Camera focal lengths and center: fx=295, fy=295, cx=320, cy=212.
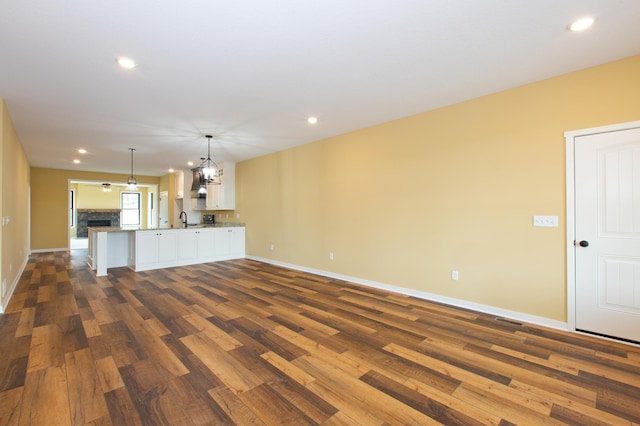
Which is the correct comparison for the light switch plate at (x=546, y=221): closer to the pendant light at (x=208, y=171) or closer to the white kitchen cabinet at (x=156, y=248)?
the pendant light at (x=208, y=171)

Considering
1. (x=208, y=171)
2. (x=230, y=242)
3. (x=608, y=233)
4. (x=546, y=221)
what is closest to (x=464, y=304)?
(x=546, y=221)

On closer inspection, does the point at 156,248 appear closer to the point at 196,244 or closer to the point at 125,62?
the point at 196,244

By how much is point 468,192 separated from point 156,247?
5917mm

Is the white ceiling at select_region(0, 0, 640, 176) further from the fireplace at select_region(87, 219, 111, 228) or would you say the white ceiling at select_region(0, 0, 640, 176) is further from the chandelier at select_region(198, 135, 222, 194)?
the fireplace at select_region(87, 219, 111, 228)

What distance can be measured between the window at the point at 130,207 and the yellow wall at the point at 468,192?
1191cm

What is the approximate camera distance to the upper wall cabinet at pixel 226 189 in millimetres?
7844

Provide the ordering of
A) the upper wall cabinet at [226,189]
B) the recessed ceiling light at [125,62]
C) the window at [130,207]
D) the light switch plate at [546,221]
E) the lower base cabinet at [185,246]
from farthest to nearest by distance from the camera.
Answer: the window at [130,207], the upper wall cabinet at [226,189], the lower base cabinet at [185,246], the light switch plate at [546,221], the recessed ceiling light at [125,62]

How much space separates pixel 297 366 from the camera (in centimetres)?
234

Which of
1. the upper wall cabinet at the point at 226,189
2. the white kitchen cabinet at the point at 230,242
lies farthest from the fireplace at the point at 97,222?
the white kitchen cabinet at the point at 230,242

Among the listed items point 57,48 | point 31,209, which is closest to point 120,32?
point 57,48

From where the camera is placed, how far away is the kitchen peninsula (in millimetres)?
5922

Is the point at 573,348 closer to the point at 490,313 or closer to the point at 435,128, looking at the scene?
the point at 490,313

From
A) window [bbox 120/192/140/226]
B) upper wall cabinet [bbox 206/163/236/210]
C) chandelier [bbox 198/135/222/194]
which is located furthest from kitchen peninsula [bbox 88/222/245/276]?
window [bbox 120/192/140/226]

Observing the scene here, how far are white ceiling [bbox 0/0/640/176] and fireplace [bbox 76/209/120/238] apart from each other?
1038 cm
